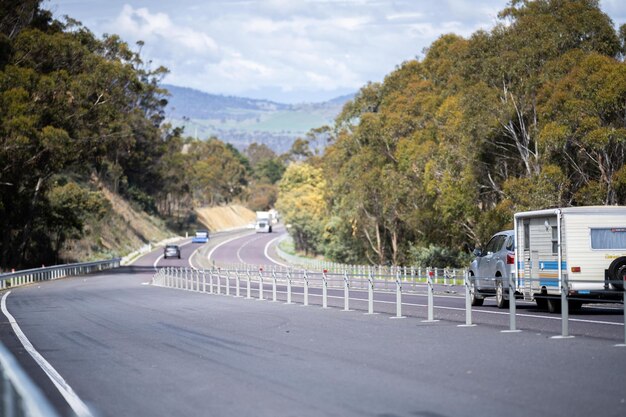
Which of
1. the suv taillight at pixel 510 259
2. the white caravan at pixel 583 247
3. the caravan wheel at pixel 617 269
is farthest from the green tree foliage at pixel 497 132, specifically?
the caravan wheel at pixel 617 269

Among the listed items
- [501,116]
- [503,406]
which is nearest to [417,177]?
[501,116]

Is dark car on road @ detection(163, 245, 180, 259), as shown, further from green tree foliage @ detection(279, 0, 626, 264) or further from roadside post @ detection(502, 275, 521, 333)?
roadside post @ detection(502, 275, 521, 333)

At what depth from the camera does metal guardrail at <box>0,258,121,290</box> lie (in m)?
60.5

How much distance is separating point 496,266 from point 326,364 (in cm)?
1511

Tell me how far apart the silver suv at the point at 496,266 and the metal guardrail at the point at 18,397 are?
63.3ft

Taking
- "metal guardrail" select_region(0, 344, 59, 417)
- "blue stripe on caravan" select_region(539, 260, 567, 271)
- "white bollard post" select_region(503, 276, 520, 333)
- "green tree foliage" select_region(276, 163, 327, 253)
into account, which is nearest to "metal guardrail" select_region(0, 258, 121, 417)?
"metal guardrail" select_region(0, 344, 59, 417)

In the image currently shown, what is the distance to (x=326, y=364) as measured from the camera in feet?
50.9

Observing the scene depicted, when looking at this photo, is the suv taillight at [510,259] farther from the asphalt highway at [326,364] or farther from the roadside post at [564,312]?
the roadside post at [564,312]

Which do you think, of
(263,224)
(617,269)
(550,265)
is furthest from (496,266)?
(263,224)

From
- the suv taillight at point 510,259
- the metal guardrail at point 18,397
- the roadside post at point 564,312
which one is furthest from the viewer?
the suv taillight at point 510,259

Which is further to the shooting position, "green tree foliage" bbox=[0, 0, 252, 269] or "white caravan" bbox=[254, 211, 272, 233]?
"white caravan" bbox=[254, 211, 272, 233]

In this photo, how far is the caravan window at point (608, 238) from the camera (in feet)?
84.9

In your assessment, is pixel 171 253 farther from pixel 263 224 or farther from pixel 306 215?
pixel 263 224

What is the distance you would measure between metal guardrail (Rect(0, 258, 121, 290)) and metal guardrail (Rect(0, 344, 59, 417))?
49.0m
